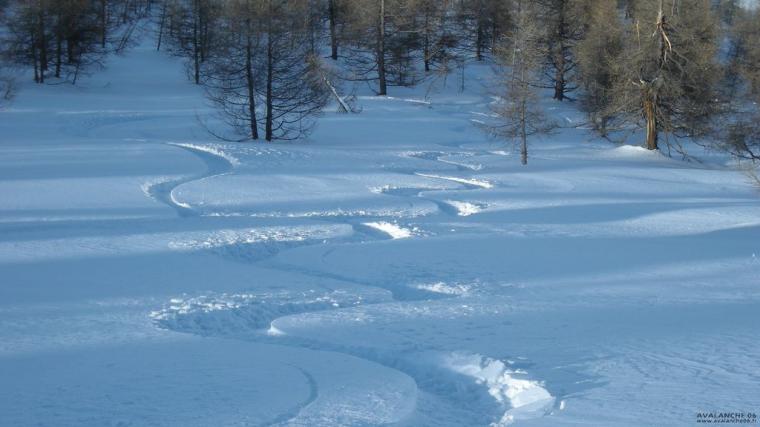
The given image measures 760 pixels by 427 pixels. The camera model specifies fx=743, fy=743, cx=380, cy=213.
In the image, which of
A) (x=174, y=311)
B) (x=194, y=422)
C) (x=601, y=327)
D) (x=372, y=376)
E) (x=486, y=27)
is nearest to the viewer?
(x=194, y=422)

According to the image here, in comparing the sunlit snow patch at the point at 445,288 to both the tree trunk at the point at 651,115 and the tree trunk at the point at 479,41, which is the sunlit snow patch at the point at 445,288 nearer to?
the tree trunk at the point at 651,115

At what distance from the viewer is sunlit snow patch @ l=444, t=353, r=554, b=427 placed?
20.5 feet

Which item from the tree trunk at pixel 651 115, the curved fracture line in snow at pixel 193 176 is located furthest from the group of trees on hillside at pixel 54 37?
the tree trunk at pixel 651 115

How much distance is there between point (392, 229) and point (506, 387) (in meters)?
7.65

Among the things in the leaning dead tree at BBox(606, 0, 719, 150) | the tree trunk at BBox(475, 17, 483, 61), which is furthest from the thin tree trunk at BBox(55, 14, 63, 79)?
the leaning dead tree at BBox(606, 0, 719, 150)

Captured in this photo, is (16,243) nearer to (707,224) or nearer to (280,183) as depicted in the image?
(280,183)

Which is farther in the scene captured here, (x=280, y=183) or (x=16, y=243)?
(x=280, y=183)

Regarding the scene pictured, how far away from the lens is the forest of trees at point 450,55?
27.0 metres

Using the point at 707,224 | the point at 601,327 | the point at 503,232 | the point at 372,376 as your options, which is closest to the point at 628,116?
the point at 707,224

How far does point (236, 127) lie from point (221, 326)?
69.9 feet

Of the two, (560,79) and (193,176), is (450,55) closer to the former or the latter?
(560,79)

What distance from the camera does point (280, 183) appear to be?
62.2ft

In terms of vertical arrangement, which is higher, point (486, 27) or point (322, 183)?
point (486, 27)

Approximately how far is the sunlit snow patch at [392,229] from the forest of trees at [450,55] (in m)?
10.9
